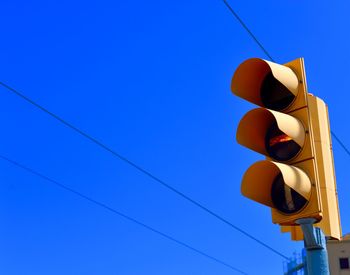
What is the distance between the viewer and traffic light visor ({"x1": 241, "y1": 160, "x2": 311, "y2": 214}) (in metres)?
4.01

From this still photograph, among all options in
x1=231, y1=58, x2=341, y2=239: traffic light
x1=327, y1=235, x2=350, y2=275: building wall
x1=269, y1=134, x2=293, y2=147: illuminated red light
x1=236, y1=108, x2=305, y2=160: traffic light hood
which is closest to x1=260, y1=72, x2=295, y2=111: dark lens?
x1=231, y1=58, x2=341, y2=239: traffic light

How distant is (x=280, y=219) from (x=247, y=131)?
2.51ft

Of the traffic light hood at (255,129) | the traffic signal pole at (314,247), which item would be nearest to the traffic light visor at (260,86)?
the traffic light hood at (255,129)

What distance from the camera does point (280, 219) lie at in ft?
13.9

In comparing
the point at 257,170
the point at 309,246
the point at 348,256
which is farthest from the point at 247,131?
the point at 348,256

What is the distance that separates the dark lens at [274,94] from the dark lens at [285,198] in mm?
→ 647

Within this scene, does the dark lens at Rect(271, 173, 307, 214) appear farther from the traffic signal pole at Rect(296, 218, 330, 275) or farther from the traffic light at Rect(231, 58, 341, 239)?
the traffic signal pole at Rect(296, 218, 330, 275)

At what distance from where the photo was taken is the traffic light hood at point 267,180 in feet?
13.1

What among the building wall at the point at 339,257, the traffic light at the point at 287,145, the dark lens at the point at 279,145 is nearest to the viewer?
the traffic light at the point at 287,145

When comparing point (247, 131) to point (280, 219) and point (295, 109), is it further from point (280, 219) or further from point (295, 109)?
point (280, 219)

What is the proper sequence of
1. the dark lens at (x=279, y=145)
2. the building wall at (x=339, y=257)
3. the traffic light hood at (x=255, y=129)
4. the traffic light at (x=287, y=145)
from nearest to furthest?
the traffic light at (x=287, y=145)
the dark lens at (x=279, y=145)
the traffic light hood at (x=255, y=129)
the building wall at (x=339, y=257)

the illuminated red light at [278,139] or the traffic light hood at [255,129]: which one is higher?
the traffic light hood at [255,129]

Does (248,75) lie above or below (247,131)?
above

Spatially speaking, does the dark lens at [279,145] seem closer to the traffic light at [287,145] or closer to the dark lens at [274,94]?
the traffic light at [287,145]
